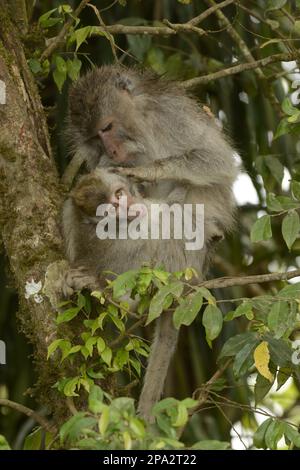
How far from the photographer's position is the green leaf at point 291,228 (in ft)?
11.8

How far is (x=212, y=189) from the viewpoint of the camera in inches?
200

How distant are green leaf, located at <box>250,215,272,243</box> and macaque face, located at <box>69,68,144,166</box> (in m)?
1.55

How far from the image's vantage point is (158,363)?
4480 mm

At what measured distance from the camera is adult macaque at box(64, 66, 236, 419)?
4.71 metres

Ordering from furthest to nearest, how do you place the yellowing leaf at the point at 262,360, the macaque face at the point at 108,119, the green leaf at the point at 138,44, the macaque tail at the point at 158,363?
the green leaf at the point at 138,44
the macaque face at the point at 108,119
the macaque tail at the point at 158,363
the yellowing leaf at the point at 262,360

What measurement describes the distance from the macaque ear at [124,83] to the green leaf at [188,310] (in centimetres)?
205

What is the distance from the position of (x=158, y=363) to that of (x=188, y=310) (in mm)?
1154

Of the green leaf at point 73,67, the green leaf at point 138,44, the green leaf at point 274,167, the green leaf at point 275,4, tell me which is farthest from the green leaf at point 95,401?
the green leaf at point 138,44

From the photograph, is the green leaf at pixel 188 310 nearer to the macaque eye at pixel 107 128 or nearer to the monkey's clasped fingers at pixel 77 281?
the monkey's clasped fingers at pixel 77 281

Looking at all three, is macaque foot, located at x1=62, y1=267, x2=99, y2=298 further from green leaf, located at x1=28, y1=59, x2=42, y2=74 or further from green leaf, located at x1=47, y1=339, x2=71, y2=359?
green leaf, located at x1=28, y1=59, x2=42, y2=74

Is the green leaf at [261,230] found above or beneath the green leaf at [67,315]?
above
